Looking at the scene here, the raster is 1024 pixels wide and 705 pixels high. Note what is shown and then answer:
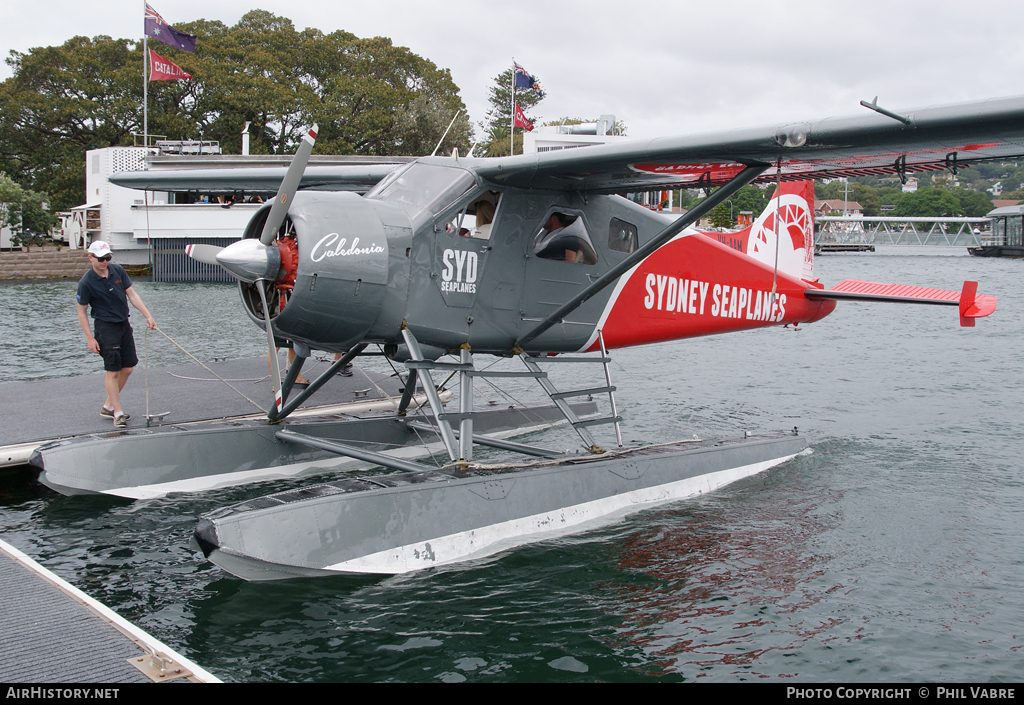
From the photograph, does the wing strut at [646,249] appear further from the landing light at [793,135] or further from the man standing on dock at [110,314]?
the man standing on dock at [110,314]

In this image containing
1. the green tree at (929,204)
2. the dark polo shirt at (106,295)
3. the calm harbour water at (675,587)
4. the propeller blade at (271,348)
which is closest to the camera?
the calm harbour water at (675,587)

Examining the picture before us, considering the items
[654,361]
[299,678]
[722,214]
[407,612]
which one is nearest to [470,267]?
[407,612]

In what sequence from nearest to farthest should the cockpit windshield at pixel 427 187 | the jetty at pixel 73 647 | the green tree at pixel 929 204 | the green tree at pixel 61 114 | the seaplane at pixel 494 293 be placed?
the jetty at pixel 73 647 → the seaplane at pixel 494 293 → the cockpit windshield at pixel 427 187 → the green tree at pixel 61 114 → the green tree at pixel 929 204

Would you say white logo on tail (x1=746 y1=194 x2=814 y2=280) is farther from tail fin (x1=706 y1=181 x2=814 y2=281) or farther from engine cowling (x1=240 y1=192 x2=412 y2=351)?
engine cowling (x1=240 y1=192 x2=412 y2=351)

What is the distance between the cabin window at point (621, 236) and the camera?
28.3 ft

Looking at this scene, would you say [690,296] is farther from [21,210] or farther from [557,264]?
[21,210]

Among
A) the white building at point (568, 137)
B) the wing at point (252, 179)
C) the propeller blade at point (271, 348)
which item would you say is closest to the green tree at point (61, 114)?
the white building at point (568, 137)

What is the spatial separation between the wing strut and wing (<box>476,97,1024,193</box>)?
0.18m

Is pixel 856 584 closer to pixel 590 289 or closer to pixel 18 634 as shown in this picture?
pixel 590 289

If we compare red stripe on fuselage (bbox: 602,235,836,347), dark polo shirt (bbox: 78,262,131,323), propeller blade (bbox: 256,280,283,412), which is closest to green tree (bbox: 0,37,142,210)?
dark polo shirt (bbox: 78,262,131,323)

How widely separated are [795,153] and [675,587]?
12.5 feet

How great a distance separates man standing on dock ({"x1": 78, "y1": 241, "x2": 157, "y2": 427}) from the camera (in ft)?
27.0

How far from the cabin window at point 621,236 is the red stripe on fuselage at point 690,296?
0.40 metres

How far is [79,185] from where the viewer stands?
51312 millimetres
